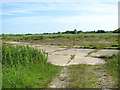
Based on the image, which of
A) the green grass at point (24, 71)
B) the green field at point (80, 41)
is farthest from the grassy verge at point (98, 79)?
the green field at point (80, 41)

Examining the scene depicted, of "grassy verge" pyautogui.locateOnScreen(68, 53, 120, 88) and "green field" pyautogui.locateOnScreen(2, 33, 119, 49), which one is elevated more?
"green field" pyautogui.locateOnScreen(2, 33, 119, 49)

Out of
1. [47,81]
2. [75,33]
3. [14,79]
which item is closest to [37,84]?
[47,81]

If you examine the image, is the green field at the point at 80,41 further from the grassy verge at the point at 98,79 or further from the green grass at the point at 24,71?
the green grass at the point at 24,71

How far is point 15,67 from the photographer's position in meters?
4.44

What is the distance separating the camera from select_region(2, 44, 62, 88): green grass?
3697 millimetres

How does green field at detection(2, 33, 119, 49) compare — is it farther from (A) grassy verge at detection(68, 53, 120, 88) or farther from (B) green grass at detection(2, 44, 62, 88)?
(B) green grass at detection(2, 44, 62, 88)

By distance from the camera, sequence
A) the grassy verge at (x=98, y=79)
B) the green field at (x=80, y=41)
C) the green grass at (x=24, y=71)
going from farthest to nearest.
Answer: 1. the green field at (x=80, y=41)
2. the grassy verge at (x=98, y=79)
3. the green grass at (x=24, y=71)

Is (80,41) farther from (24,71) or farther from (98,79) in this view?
(24,71)

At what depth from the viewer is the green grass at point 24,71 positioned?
370cm

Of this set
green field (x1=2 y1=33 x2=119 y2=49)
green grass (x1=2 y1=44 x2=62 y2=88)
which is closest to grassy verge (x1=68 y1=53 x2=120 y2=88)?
green grass (x1=2 y1=44 x2=62 y2=88)

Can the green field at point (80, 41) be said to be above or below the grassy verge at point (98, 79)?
above

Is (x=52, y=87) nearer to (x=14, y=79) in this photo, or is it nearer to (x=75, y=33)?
(x=14, y=79)

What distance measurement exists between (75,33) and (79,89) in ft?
95.1

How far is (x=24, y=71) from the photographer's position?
169 inches
